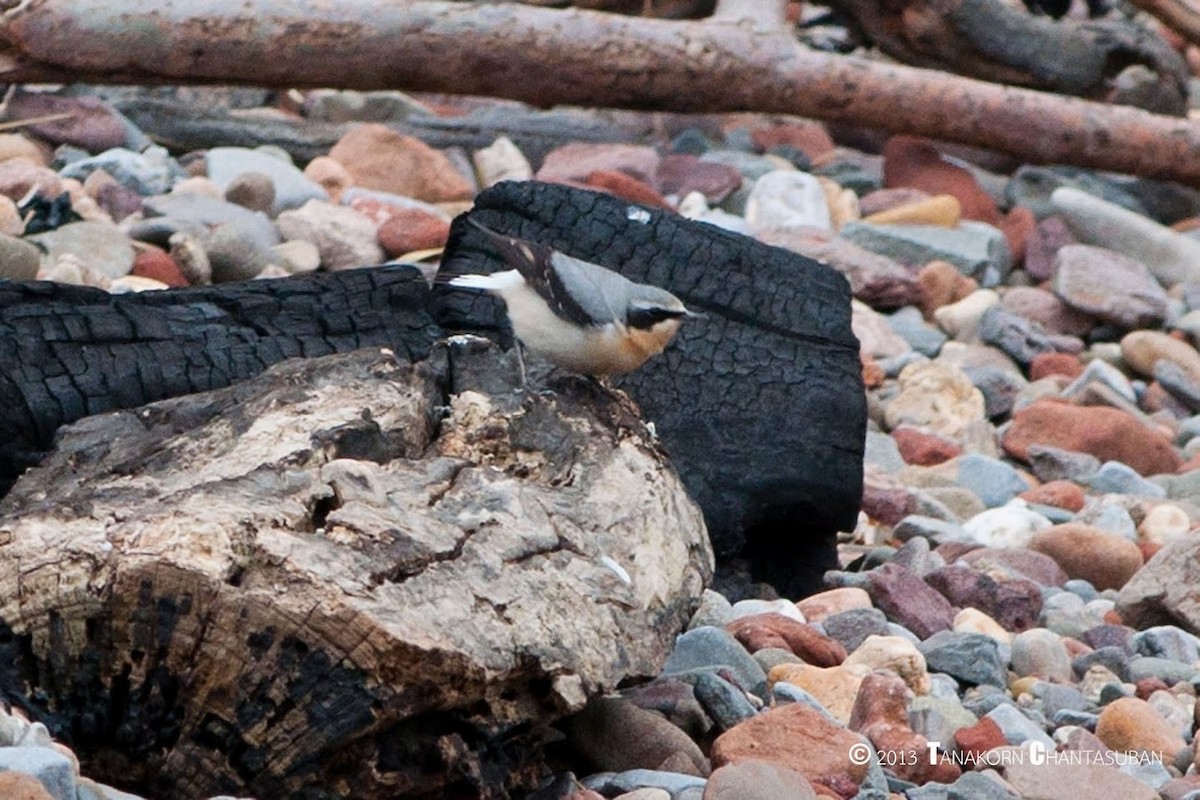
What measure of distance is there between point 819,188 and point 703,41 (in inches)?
48.9

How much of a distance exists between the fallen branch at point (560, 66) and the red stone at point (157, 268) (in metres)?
1.29

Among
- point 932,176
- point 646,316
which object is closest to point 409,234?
point 646,316

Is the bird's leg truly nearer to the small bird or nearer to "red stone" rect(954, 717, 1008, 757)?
the small bird

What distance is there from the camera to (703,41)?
31.2ft

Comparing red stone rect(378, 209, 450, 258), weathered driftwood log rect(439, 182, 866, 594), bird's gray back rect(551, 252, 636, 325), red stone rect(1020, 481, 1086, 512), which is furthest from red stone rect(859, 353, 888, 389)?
bird's gray back rect(551, 252, 636, 325)

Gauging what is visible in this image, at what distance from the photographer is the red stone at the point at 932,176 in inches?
433

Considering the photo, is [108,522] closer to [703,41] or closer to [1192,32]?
[703,41]

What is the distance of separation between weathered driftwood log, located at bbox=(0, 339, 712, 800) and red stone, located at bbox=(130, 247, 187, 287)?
3.54m

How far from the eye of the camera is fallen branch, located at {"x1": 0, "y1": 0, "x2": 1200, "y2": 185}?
27.1 ft

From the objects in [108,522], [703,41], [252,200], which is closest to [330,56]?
[252,200]

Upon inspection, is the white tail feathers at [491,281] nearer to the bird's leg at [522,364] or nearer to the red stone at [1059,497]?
the bird's leg at [522,364]

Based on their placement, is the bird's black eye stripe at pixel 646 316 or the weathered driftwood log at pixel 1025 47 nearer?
the bird's black eye stripe at pixel 646 316

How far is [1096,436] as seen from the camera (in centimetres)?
796

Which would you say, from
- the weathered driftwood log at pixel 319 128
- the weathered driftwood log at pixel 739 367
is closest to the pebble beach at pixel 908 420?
the weathered driftwood log at pixel 319 128
